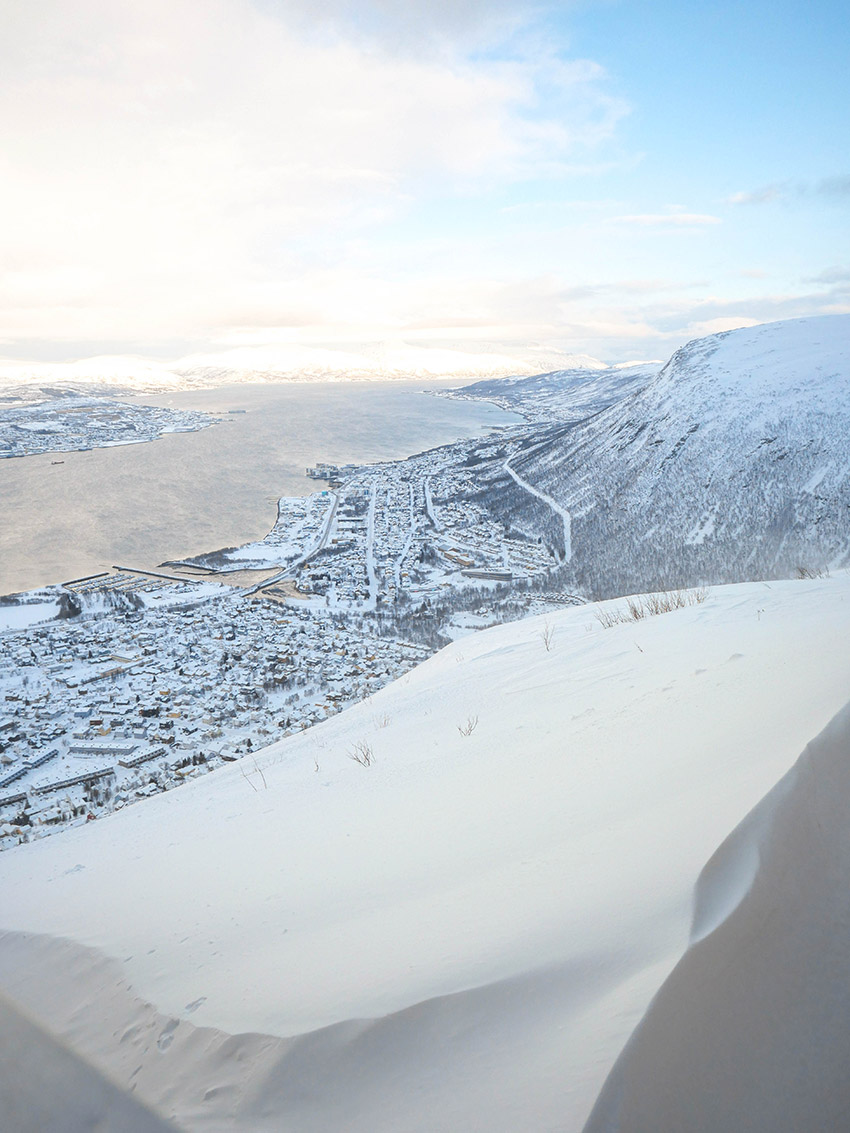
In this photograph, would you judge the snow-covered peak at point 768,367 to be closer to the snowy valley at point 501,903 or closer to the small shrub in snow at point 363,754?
the snowy valley at point 501,903

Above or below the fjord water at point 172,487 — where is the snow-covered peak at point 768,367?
above

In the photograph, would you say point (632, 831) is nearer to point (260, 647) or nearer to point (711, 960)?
point (711, 960)

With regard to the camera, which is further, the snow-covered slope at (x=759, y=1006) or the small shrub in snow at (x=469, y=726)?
the small shrub in snow at (x=469, y=726)

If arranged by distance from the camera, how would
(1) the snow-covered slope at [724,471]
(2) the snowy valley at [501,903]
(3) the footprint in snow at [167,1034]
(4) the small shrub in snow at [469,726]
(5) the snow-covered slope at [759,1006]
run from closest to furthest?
(5) the snow-covered slope at [759,1006], (2) the snowy valley at [501,903], (3) the footprint in snow at [167,1034], (4) the small shrub in snow at [469,726], (1) the snow-covered slope at [724,471]

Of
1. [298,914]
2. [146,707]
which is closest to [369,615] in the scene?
[146,707]

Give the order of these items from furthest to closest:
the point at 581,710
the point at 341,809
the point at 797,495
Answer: the point at 797,495, the point at 581,710, the point at 341,809

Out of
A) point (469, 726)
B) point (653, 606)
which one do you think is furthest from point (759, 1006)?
point (653, 606)

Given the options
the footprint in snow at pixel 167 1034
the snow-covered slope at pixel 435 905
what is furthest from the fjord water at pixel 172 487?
the footprint in snow at pixel 167 1034
